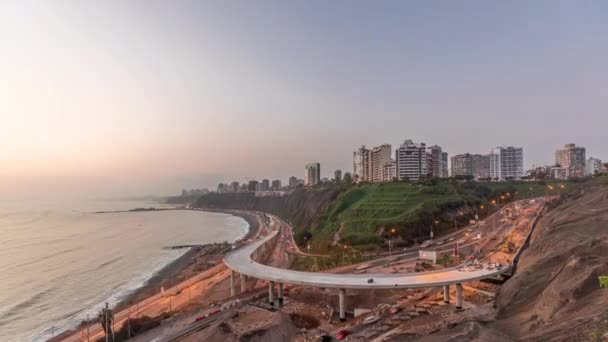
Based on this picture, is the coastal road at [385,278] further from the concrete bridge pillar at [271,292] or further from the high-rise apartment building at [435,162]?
the high-rise apartment building at [435,162]

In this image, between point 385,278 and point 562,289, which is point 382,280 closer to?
point 385,278

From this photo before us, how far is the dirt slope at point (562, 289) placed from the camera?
72.3ft

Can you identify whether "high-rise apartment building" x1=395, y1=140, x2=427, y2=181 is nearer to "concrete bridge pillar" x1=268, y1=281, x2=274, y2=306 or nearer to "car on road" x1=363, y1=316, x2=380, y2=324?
"concrete bridge pillar" x1=268, y1=281, x2=274, y2=306

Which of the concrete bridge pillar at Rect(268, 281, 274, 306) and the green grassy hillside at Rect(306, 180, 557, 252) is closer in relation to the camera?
the concrete bridge pillar at Rect(268, 281, 274, 306)

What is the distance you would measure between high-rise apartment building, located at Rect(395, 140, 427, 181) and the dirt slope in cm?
11102

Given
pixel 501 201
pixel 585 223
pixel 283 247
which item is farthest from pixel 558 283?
pixel 501 201

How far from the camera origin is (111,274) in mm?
76188

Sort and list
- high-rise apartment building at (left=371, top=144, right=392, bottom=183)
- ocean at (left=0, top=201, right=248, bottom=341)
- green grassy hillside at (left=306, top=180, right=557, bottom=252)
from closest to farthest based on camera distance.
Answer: ocean at (left=0, top=201, right=248, bottom=341), green grassy hillside at (left=306, top=180, right=557, bottom=252), high-rise apartment building at (left=371, top=144, right=392, bottom=183)

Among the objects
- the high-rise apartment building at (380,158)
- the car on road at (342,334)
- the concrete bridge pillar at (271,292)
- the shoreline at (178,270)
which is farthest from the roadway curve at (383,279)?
the high-rise apartment building at (380,158)

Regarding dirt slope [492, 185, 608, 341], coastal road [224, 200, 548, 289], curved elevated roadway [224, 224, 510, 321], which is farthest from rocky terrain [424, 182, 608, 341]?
coastal road [224, 200, 548, 289]

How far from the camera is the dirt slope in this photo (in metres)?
22.0

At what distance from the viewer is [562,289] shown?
1030 inches

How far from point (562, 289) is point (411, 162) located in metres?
135

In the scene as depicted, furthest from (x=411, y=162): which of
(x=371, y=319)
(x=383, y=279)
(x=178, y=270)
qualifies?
(x=371, y=319)
